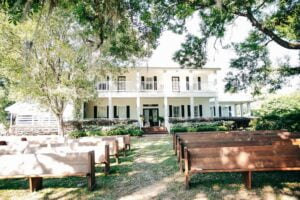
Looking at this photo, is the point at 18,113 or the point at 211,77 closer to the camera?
the point at 18,113

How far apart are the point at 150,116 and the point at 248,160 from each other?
2226 centimetres

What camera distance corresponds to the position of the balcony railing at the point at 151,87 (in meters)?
26.7

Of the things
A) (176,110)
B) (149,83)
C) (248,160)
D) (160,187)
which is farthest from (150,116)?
(248,160)

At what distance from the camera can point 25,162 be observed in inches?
248

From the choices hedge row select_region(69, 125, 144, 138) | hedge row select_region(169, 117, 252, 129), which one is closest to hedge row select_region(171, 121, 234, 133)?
hedge row select_region(169, 117, 252, 129)

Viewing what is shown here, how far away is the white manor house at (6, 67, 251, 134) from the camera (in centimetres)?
2614

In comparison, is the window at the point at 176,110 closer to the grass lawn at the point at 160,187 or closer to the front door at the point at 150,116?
the front door at the point at 150,116

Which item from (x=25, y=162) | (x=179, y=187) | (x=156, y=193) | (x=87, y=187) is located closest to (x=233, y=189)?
(x=179, y=187)

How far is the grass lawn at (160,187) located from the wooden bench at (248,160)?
15.4 inches

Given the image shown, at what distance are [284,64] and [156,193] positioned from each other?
944 cm

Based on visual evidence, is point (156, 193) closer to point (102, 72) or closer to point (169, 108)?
point (102, 72)

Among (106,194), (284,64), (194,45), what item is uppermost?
(194,45)

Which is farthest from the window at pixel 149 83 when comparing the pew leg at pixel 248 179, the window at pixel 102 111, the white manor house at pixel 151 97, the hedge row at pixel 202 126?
the pew leg at pixel 248 179

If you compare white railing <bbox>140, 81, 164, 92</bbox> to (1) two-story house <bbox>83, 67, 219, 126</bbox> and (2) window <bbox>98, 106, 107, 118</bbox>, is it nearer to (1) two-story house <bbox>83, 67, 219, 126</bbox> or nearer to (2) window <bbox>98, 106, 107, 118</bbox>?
(1) two-story house <bbox>83, 67, 219, 126</bbox>
